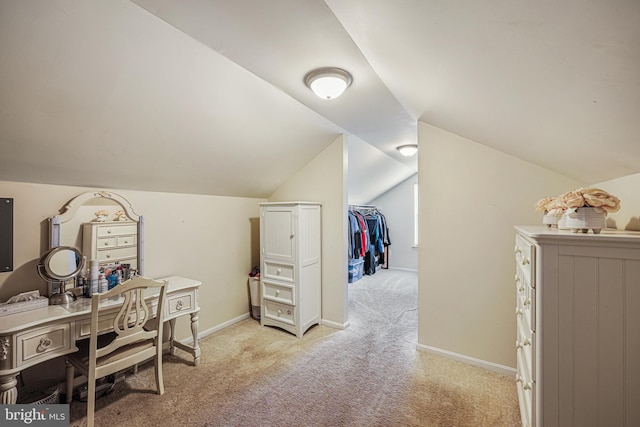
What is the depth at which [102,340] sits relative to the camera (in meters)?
1.95

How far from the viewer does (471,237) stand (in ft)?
8.07

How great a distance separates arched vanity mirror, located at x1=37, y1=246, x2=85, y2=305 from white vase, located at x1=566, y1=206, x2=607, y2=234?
10.0 feet

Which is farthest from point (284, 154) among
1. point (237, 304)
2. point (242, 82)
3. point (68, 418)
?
point (68, 418)

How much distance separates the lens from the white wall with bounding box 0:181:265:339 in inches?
75.3

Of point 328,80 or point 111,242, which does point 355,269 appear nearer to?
point 111,242

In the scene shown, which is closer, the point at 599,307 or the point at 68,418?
the point at 599,307

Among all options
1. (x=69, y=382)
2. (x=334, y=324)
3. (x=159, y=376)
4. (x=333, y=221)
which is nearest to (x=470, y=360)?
(x=334, y=324)

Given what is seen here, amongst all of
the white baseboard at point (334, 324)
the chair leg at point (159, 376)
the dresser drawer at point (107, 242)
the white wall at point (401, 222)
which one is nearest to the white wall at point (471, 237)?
the white baseboard at point (334, 324)

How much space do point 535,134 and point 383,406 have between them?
2.01 m

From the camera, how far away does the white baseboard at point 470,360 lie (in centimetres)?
232

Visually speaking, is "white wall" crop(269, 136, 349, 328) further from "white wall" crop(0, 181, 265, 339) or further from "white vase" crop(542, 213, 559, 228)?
"white vase" crop(542, 213, 559, 228)

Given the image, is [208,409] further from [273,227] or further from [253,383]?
[273,227]

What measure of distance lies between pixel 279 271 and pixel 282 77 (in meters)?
2.04

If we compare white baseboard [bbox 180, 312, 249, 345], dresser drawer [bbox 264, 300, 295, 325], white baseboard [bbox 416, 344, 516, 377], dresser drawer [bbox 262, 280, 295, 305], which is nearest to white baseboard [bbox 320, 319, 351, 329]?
dresser drawer [bbox 264, 300, 295, 325]
